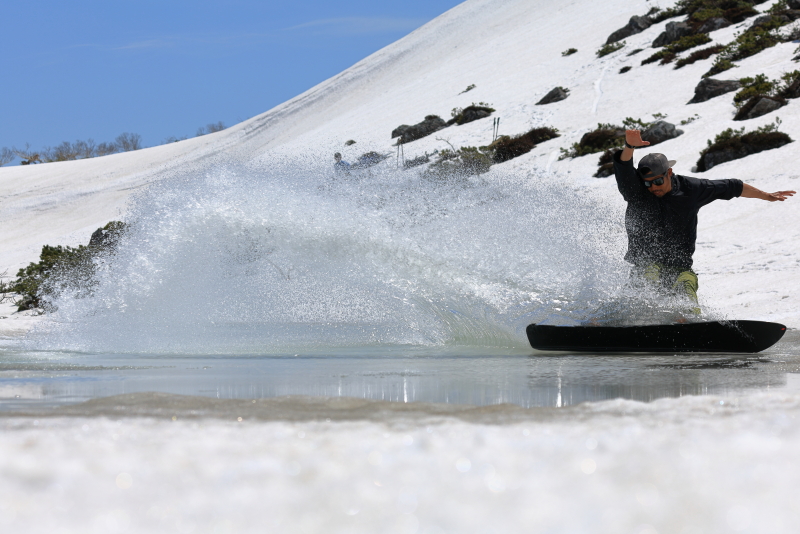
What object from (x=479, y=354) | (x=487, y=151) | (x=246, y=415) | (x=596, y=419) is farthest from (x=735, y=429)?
(x=487, y=151)

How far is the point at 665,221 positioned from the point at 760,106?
13632mm

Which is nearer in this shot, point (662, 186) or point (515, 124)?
point (662, 186)

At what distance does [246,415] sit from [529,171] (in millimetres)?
17777

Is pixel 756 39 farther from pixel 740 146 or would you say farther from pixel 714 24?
pixel 740 146

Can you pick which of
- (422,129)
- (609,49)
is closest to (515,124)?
(422,129)

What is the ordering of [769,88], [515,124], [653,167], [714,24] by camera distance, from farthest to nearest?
[714,24], [515,124], [769,88], [653,167]

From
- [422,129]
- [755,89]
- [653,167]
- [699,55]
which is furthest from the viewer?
[422,129]

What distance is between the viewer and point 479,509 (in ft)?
5.38

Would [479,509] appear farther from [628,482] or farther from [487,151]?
[487,151]

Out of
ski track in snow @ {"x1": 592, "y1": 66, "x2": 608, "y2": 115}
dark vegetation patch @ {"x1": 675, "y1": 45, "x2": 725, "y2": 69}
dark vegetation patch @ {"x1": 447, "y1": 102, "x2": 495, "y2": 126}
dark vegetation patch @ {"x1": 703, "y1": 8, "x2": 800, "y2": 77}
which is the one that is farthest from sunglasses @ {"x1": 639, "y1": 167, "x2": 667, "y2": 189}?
dark vegetation patch @ {"x1": 447, "y1": 102, "x2": 495, "y2": 126}

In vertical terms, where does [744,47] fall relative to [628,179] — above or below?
above

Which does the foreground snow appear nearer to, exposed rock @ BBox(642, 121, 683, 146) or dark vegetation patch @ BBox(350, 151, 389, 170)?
exposed rock @ BBox(642, 121, 683, 146)

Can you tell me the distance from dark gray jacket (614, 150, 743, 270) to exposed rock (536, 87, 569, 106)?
76.0ft

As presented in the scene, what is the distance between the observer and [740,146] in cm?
1560
